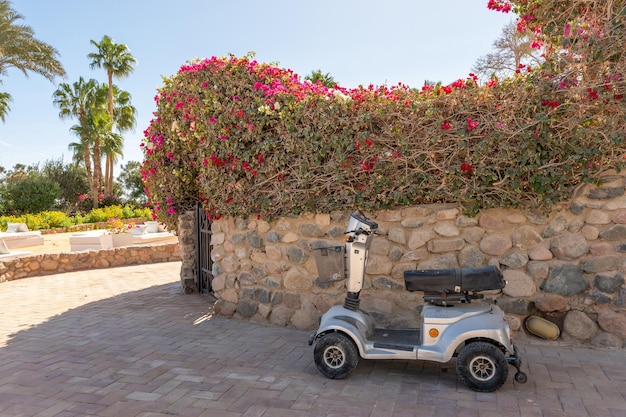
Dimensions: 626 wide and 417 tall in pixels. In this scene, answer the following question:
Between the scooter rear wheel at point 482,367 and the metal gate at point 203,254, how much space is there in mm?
4546

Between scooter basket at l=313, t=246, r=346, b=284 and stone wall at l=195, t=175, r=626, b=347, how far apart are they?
0.22 meters

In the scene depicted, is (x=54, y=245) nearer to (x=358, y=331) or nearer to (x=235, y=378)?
(x=235, y=378)

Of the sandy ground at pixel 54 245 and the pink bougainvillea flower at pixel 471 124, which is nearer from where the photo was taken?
the pink bougainvillea flower at pixel 471 124

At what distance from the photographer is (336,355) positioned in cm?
371

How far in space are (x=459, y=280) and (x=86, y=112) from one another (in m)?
29.4

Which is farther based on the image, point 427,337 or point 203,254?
point 203,254

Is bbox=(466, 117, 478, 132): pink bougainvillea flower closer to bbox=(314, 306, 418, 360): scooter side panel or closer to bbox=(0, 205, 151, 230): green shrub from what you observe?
bbox=(314, 306, 418, 360): scooter side panel

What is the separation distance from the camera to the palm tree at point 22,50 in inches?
741

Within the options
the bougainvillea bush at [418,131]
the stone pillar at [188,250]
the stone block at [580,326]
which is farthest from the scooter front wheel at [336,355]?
the stone pillar at [188,250]

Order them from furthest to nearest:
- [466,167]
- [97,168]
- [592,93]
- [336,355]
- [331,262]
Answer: [97,168]
[466,167]
[592,93]
[331,262]
[336,355]

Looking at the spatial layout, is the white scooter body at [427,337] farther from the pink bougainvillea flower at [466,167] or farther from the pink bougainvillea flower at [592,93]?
the pink bougainvillea flower at [592,93]

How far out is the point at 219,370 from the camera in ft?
13.0

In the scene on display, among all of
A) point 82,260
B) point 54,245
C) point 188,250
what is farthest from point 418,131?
point 54,245

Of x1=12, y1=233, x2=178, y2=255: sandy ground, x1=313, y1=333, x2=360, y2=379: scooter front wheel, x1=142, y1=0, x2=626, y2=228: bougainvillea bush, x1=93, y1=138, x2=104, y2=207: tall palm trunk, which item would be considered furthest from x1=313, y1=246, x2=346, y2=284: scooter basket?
x1=93, y1=138, x2=104, y2=207: tall palm trunk
